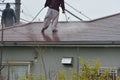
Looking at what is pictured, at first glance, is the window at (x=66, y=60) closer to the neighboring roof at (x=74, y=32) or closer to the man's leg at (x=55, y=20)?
the neighboring roof at (x=74, y=32)

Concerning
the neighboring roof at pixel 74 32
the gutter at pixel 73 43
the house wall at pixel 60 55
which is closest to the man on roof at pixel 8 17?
the neighboring roof at pixel 74 32

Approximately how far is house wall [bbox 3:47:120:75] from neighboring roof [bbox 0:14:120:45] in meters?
0.27

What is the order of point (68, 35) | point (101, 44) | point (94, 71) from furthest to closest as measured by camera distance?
1. point (68, 35)
2. point (101, 44)
3. point (94, 71)

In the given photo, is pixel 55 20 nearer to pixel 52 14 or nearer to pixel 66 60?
pixel 52 14

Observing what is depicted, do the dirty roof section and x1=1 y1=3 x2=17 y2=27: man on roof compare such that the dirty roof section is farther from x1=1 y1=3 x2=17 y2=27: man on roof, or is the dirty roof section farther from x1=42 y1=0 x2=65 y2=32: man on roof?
x1=1 y1=3 x2=17 y2=27: man on roof

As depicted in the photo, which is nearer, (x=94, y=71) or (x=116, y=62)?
(x=94, y=71)

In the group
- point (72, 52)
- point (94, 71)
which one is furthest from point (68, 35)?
point (94, 71)

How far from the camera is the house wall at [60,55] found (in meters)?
12.2

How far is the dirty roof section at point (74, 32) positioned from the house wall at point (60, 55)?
28 cm

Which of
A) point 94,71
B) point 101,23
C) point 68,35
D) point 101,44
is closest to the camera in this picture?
point 94,71

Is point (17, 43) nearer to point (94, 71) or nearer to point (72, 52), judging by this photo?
point (72, 52)

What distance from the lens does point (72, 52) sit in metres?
12.5

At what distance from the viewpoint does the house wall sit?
1221cm

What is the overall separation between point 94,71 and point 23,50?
5176 millimetres
